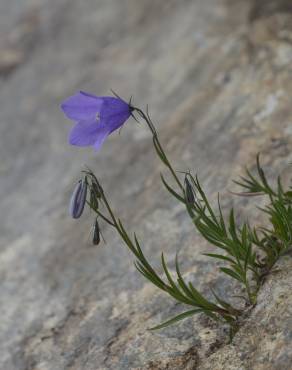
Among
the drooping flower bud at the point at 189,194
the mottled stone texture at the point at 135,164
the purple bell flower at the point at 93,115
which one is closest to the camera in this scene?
the purple bell flower at the point at 93,115

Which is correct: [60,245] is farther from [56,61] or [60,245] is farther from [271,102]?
[56,61]

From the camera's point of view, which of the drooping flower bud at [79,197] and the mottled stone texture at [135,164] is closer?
the drooping flower bud at [79,197]

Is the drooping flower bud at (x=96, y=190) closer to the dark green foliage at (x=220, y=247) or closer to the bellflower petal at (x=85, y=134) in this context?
the dark green foliage at (x=220, y=247)

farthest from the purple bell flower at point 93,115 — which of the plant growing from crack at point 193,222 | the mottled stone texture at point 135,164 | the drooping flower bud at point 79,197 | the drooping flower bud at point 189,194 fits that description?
the mottled stone texture at point 135,164

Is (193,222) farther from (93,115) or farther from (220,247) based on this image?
(93,115)

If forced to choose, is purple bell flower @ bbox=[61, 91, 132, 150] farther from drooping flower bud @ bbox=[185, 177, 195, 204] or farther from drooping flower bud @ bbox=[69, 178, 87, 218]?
drooping flower bud @ bbox=[185, 177, 195, 204]

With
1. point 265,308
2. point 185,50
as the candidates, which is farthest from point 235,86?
point 265,308

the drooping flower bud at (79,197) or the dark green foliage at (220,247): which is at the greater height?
the drooping flower bud at (79,197)
